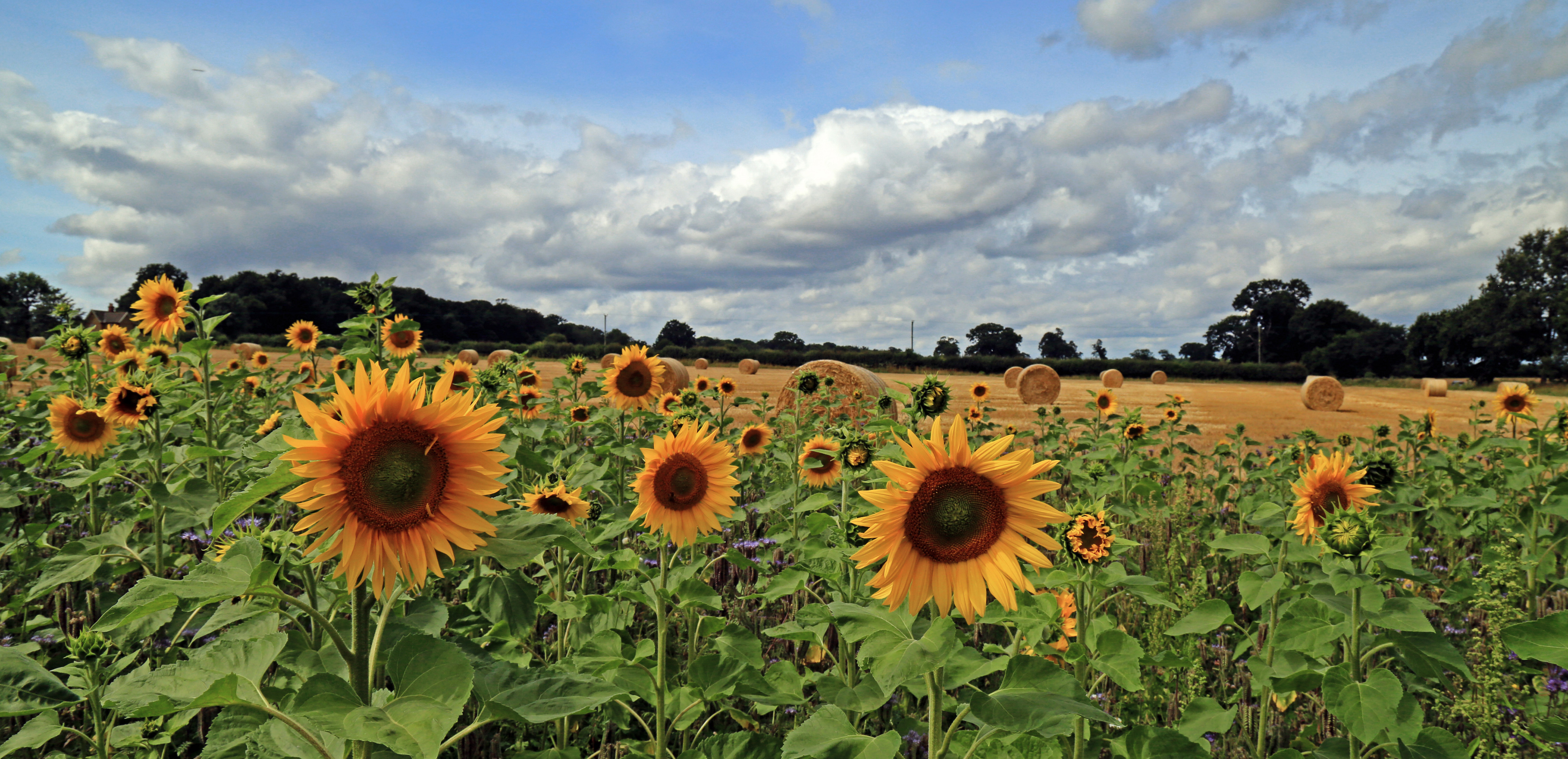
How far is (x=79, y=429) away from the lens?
4883 mm

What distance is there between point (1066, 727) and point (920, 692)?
766 millimetres

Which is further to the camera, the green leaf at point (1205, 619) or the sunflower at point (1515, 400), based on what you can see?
the sunflower at point (1515, 400)

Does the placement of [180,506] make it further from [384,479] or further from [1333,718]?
[1333,718]

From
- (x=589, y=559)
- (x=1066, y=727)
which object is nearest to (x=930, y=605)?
(x=1066, y=727)

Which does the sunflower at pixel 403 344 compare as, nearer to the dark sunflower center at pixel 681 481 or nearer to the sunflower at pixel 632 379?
the sunflower at pixel 632 379

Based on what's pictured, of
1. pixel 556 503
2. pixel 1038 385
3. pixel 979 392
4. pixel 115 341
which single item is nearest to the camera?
pixel 556 503

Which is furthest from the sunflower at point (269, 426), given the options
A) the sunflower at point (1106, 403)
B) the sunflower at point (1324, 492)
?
the sunflower at point (1106, 403)

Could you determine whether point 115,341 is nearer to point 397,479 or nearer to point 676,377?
point 397,479

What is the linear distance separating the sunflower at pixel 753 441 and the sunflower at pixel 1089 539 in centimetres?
282

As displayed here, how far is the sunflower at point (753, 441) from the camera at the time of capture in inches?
211

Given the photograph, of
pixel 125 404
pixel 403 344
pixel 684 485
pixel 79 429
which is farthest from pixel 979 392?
pixel 79 429

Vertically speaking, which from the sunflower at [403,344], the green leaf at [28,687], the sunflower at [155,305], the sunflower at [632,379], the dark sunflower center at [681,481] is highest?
the sunflower at [155,305]

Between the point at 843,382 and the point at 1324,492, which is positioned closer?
the point at 1324,492

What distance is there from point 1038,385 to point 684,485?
24.5 m
